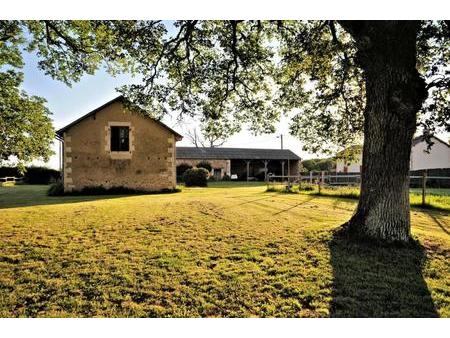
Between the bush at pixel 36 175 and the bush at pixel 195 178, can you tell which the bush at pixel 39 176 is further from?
the bush at pixel 195 178

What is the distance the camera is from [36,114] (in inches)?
485

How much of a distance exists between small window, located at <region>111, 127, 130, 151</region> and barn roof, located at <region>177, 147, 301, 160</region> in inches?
840

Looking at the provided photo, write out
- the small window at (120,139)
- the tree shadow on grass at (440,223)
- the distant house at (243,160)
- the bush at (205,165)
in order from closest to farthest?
1. the tree shadow on grass at (440,223)
2. the small window at (120,139)
3. the bush at (205,165)
4. the distant house at (243,160)

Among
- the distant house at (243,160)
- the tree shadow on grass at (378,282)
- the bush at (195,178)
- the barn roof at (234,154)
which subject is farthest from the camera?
the barn roof at (234,154)

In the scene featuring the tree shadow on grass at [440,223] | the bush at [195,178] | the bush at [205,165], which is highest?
the bush at [205,165]

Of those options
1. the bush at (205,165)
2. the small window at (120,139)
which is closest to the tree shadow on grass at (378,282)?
Answer: the small window at (120,139)

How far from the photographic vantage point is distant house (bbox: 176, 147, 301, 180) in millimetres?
38688

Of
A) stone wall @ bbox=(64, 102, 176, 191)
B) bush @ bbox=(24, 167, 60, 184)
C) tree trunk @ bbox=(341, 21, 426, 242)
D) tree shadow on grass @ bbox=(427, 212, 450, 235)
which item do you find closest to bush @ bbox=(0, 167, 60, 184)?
bush @ bbox=(24, 167, 60, 184)

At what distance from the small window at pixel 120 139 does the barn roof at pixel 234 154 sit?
21.3 m

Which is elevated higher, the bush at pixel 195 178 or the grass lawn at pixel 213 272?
the bush at pixel 195 178

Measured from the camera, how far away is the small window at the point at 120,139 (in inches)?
640
